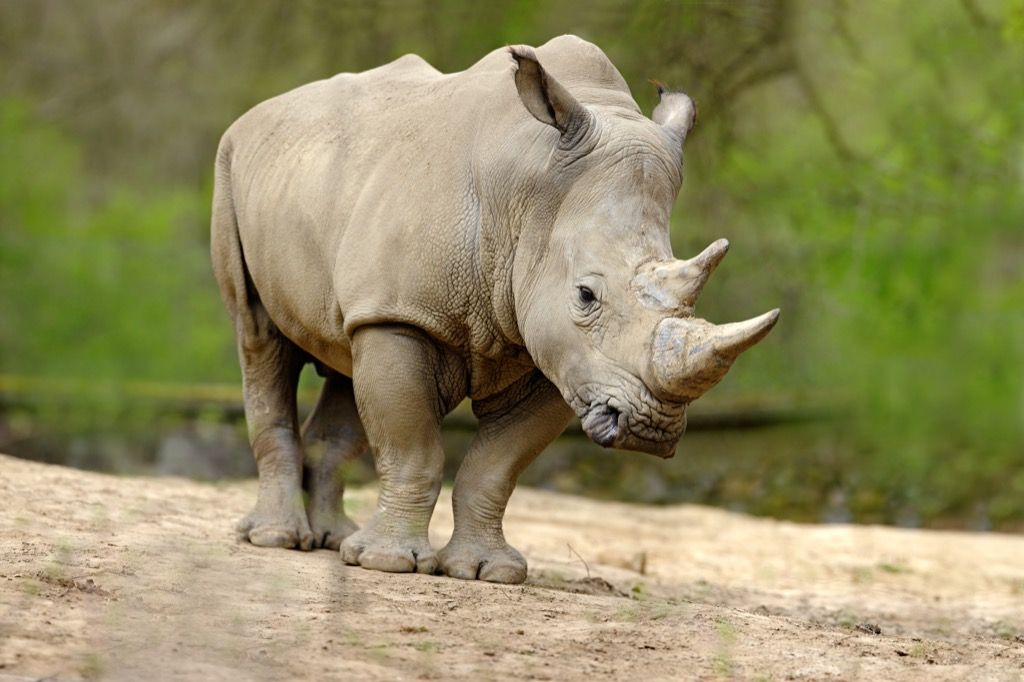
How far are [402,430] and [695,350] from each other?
151 cm

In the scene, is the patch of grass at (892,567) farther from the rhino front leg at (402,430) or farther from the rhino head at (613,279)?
the rhino head at (613,279)

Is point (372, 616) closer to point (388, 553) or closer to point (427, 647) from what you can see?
point (427, 647)

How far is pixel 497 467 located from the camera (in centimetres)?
638

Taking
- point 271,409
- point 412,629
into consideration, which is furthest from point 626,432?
point 271,409

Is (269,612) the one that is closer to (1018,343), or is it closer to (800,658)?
(800,658)

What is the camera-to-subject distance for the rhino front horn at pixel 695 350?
493cm

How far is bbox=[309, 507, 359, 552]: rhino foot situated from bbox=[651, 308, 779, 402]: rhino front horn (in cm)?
223

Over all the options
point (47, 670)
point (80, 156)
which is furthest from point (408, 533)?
point (80, 156)

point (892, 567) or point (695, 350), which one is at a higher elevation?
point (695, 350)

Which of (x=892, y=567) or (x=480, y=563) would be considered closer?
(x=480, y=563)

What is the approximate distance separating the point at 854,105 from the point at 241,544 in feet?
29.1

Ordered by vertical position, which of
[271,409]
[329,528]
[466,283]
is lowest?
[329,528]

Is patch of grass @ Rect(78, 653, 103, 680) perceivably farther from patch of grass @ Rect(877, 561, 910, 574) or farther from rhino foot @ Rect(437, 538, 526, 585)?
patch of grass @ Rect(877, 561, 910, 574)

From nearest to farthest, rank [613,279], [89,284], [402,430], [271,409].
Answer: [613,279], [402,430], [271,409], [89,284]
